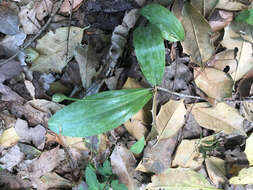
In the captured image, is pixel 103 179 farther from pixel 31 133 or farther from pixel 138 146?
pixel 31 133

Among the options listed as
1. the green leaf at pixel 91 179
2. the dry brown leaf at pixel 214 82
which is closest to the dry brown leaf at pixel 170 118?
the dry brown leaf at pixel 214 82

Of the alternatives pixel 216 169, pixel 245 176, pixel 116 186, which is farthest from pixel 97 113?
pixel 245 176

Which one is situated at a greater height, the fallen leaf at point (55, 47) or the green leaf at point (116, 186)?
the fallen leaf at point (55, 47)

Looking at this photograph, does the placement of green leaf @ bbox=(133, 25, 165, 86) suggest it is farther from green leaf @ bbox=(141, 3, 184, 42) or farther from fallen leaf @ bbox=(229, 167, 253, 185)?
fallen leaf @ bbox=(229, 167, 253, 185)

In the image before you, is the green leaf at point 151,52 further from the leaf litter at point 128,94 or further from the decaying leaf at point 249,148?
the decaying leaf at point 249,148

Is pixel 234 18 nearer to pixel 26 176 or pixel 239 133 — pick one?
pixel 239 133

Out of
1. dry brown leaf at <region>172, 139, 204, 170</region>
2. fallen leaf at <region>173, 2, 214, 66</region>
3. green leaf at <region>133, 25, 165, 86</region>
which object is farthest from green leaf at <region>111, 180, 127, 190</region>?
fallen leaf at <region>173, 2, 214, 66</region>
